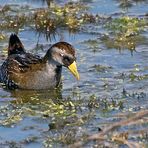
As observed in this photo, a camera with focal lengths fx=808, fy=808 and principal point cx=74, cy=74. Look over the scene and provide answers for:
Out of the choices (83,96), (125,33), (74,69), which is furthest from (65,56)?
(125,33)

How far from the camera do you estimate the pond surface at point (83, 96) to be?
858cm

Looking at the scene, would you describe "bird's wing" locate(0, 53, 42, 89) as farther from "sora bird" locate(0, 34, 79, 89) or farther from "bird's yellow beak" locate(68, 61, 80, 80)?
"bird's yellow beak" locate(68, 61, 80, 80)

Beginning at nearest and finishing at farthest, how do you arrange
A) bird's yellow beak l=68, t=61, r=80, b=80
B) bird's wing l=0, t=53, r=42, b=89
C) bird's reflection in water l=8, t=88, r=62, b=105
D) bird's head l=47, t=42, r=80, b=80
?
bird's reflection in water l=8, t=88, r=62, b=105
bird's yellow beak l=68, t=61, r=80, b=80
bird's head l=47, t=42, r=80, b=80
bird's wing l=0, t=53, r=42, b=89

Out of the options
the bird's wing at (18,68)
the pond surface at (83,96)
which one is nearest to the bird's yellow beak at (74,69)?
the pond surface at (83,96)

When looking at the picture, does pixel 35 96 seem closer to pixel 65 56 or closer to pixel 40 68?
pixel 40 68

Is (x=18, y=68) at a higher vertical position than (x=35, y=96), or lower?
higher

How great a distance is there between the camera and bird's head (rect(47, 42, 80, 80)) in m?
10.6

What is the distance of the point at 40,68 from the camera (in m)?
10.8

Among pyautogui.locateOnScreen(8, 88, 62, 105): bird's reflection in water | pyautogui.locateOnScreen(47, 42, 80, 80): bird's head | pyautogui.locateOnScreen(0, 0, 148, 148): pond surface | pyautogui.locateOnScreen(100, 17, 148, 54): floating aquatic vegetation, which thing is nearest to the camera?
pyautogui.locateOnScreen(0, 0, 148, 148): pond surface

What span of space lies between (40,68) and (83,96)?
0.99 m

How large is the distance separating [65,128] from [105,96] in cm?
143

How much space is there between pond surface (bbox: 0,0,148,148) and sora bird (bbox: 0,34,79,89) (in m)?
0.12

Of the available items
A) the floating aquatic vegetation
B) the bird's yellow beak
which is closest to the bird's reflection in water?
the bird's yellow beak

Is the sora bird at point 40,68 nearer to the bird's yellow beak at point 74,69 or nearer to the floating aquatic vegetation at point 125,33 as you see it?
the bird's yellow beak at point 74,69
